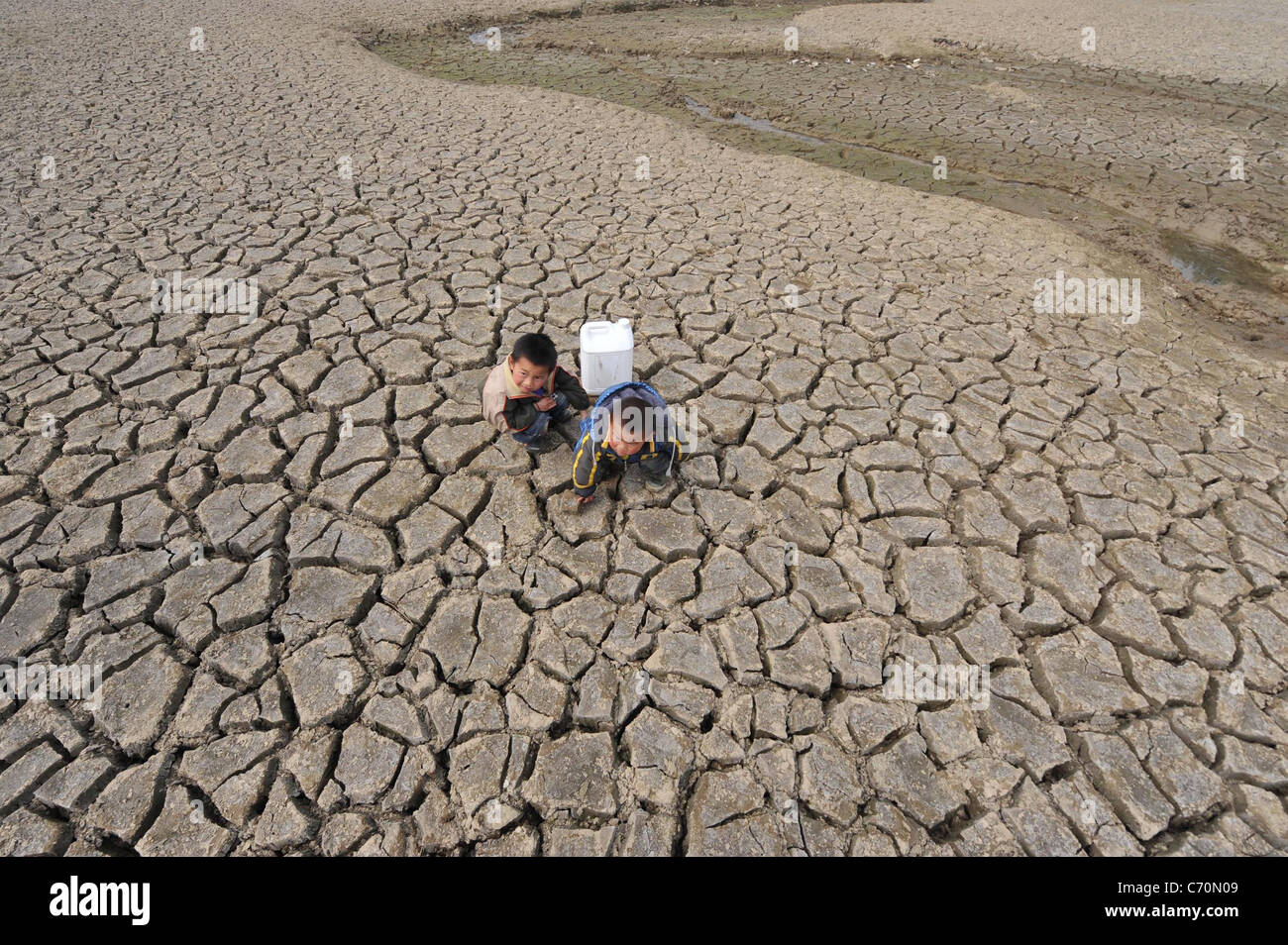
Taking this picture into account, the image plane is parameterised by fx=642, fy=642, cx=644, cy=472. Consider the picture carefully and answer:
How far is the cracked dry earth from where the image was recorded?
2.14m

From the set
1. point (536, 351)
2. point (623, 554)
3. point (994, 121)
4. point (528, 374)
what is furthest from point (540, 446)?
point (994, 121)

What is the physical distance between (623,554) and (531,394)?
0.90 m

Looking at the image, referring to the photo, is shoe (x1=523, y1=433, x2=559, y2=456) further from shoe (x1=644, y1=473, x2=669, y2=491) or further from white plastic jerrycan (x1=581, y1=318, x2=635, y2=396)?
shoe (x1=644, y1=473, x2=669, y2=491)

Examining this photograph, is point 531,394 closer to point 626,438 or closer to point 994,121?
point 626,438

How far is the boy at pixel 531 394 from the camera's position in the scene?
116 inches

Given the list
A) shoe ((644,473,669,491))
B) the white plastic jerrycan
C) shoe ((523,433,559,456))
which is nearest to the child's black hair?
the white plastic jerrycan

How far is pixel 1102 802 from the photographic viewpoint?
217 centimetres

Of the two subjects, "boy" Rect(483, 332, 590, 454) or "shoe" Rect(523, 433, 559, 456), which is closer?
"boy" Rect(483, 332, 590, 454)

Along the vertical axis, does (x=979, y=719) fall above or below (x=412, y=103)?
below

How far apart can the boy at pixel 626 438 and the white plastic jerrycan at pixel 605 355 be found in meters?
0.43

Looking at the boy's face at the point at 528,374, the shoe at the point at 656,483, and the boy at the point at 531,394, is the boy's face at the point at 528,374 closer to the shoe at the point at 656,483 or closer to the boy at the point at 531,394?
the boy at the point at 531,394

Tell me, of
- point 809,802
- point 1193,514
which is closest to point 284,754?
point 809,802
